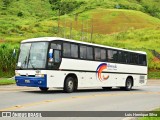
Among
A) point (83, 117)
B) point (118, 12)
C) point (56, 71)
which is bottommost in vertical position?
point (83, 117)

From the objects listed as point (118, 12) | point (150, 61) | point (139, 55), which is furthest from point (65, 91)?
point (118, 12)

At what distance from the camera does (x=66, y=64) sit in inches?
900

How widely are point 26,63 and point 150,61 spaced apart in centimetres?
3399

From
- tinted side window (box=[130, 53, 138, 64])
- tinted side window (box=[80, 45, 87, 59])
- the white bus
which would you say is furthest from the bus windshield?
tinted side window (box=[130, 53, 138, 64])

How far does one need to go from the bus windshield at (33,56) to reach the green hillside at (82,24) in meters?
20.6

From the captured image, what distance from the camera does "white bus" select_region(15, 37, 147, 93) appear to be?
859 inches

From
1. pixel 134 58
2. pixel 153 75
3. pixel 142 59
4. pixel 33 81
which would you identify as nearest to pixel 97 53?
pixel 134 58

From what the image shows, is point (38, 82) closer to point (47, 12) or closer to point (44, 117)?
point (44, 117)

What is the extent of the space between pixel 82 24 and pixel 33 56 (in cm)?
10980

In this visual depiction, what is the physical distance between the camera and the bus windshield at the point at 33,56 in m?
21.9

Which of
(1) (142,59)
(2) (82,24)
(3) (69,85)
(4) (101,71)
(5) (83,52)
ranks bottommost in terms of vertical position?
(3) (69,85)

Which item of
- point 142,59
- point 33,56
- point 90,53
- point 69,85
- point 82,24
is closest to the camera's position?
point 33,56

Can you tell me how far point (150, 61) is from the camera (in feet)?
177

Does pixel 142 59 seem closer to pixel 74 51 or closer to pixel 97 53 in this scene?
pixel 97 53
